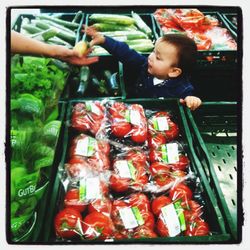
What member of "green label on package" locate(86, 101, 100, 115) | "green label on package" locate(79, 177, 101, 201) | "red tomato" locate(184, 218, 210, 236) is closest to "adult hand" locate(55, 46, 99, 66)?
"green label on package" locate(86, 101, 100, 115)

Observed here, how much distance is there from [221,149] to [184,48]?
0.56m

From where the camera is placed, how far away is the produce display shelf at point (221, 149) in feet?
6.43

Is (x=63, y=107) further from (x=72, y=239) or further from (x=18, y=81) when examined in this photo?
(x=72, y=239)

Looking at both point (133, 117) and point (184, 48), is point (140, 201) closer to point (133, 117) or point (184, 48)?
point (133, 117)

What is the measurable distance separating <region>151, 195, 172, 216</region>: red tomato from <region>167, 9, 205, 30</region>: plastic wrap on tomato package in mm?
991

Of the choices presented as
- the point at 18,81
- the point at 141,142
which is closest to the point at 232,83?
the point at 141,142

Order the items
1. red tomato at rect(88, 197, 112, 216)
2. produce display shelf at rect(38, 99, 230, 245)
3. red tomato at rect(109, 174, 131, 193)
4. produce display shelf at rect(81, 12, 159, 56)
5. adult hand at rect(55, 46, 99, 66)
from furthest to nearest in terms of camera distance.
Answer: produce display shelf at rect(81, 12, 159, 56), adult hand at rect(55, 46, 99, 66), red tomato at rect(109, 174, 131, 193), red tomato at rect(88, 197, 112, 216), produce display shelf at rect(38, 99, 230, 245)

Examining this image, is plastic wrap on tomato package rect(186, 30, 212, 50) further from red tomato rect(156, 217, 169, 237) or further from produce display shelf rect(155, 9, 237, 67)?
red tomato rect(156, 217, 169, 237)

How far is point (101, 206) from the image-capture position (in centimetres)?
194

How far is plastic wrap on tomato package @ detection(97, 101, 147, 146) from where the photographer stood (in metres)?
2.25

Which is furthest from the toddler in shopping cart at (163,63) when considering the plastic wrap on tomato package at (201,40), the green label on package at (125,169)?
the green label on package at (125,169)

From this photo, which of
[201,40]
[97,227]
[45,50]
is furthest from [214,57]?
[97,227]

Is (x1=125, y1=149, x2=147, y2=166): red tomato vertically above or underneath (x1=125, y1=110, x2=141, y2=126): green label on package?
underneath

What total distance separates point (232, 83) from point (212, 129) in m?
0.28
